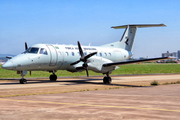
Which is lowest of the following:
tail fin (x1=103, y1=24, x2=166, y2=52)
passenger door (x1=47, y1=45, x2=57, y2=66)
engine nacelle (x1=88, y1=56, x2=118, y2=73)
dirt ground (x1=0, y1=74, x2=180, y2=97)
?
dirt ground (x1=0, y1=74, x2=180, y2=97)

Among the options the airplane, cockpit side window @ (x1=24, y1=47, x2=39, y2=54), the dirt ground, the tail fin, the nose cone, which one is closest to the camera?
the dirt ground

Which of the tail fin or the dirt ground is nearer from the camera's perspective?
the dirt ground

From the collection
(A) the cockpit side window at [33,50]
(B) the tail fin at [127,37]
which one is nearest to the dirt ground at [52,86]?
(A) the cockpit side window at [33,50]

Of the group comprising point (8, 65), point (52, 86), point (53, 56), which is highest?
point (53, 56)

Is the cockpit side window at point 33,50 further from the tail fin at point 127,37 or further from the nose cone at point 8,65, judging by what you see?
the tail fin at point 127,37

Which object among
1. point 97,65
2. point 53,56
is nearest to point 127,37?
point 97,65

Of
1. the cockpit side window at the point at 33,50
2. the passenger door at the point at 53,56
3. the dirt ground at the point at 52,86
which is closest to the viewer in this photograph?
the dirt ground at the point at 52,86

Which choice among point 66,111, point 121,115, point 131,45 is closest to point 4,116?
point 66,111

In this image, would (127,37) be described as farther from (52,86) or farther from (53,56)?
(52,86)

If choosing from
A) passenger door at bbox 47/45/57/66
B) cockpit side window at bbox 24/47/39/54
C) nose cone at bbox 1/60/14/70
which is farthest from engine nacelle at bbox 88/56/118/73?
nose cone at bbox 1/60/14/70

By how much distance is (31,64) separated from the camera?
79.4 feet

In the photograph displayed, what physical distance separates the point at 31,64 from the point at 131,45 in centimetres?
1538

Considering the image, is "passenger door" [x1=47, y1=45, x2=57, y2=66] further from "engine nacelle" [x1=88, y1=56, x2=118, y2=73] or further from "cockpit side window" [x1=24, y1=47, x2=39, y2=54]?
"engine nacelle" [x1=88, y1=56, x2=118, y2=73]

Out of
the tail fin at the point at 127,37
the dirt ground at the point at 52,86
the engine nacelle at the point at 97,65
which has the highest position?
the tail fin at the point at 127,37
